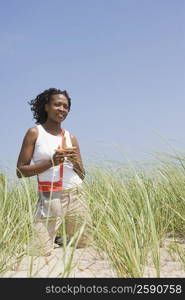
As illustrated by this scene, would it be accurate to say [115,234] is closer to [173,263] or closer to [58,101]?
[173,263]

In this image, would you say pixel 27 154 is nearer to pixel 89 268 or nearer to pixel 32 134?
pixel 32 134

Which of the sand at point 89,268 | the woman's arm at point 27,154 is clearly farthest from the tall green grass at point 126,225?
the woman's arm at point 27,154

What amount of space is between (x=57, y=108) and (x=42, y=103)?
1.03 feet

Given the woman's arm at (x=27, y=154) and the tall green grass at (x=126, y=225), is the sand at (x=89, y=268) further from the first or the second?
the woman's arm at (x=27, y=154)

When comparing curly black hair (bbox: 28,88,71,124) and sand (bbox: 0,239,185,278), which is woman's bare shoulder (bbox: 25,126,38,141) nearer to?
curly black hair (bbox: 28,88,71,124)

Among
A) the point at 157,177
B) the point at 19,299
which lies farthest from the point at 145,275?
the point at 157,177

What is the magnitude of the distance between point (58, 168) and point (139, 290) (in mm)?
1558

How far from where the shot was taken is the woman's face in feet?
A: 11.3

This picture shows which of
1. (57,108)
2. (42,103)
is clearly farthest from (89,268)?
(42,103)

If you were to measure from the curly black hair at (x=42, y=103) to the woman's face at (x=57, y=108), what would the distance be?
120 mm

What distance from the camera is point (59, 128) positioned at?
3.52 metres

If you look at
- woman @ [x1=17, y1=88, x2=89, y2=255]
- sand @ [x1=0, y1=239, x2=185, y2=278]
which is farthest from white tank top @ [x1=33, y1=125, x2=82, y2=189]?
sand @ [x1=0, y1=239, x2=185, y2=278]

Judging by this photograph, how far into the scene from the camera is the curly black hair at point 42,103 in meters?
3.71

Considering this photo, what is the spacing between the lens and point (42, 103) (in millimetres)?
3734
